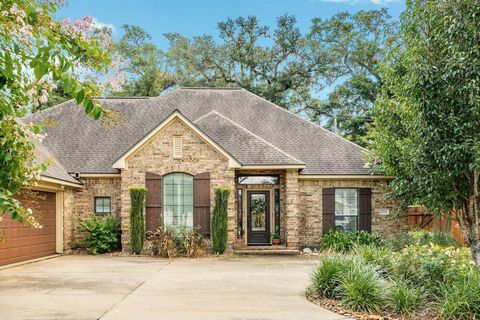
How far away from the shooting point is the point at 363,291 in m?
7.66

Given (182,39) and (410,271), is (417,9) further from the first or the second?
(182,39)

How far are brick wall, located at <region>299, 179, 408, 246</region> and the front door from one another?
142 centimetres

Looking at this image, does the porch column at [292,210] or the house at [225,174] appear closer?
the house at [225,174]

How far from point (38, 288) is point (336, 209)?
38.0ft

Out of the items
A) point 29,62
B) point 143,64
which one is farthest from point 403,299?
point 143,64

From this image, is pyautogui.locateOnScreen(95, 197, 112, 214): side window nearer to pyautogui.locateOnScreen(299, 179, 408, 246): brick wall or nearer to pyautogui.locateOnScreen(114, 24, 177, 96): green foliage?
pyautogui.locateOnScreen(299, 179, 408, 246): brick wall

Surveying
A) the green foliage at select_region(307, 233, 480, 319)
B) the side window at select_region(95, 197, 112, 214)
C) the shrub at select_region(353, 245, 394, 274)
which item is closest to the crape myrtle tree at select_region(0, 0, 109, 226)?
the green foliage at select_region(307, 233, 480, 319)

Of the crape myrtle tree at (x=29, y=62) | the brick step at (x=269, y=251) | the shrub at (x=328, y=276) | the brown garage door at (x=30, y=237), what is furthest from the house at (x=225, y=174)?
the crape myrtle tree at (x=29, y=62)

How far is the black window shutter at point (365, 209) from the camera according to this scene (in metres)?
18.3

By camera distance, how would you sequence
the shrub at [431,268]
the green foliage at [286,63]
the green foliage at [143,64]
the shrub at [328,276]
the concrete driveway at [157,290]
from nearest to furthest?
the concrete driveway at [157,290] < the shrub at [431,268] < the shrub at [328,276] < the green foliage at [286,63] < the green foliage at [143,64]

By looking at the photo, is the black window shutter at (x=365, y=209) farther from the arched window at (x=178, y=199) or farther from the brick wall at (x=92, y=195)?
the brick wall at (x=92, y=195)

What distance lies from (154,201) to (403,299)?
11116 mm

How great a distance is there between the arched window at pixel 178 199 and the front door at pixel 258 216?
2765 millimetres

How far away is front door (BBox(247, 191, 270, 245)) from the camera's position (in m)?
18.9
